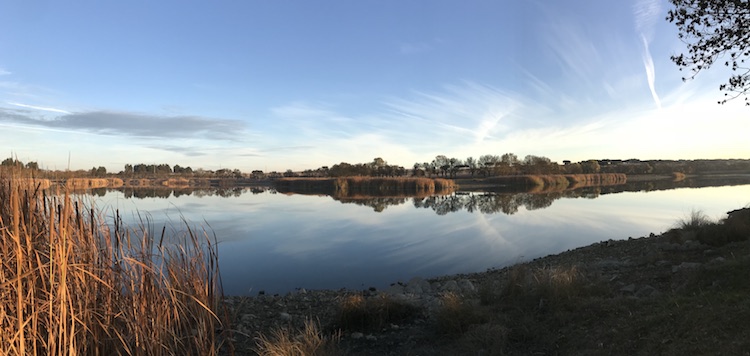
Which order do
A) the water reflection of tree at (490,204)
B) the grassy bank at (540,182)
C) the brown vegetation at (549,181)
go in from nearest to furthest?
the water reflection of tree at (490,204) < the grassy bank at (540,182) < the brown vegetation at (549,181)

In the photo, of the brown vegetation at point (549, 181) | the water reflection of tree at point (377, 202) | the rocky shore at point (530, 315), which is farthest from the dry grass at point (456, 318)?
the brown vegetation at point (549, 181)

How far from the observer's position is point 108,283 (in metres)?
3.24

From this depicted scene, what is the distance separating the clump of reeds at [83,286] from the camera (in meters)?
2.74

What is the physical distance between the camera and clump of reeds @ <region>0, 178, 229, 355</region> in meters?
2.74

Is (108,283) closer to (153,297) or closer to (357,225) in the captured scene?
(153,297)

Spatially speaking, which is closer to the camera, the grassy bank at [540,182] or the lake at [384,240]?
the lake at [384,240]

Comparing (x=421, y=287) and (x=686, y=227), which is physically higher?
(x=686, y=227)

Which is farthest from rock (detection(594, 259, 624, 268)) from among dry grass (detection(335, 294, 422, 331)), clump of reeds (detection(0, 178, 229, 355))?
Answer: clump of reeds (detection(0, 178, 229, 355))

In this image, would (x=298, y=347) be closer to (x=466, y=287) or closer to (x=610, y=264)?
(x=466, y=287)

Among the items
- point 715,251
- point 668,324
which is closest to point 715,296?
point 668,324

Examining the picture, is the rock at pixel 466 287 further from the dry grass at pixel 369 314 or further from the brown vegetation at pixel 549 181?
the brown vegetation at pixel 549 181

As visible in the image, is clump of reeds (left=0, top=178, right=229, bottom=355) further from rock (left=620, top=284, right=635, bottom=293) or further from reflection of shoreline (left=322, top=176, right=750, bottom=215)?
reflection of shoreline (left=322, top=176, right=750, bottom=215)

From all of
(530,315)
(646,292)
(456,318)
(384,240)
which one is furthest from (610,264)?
(384,240)

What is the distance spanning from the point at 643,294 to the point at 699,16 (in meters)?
6.11
